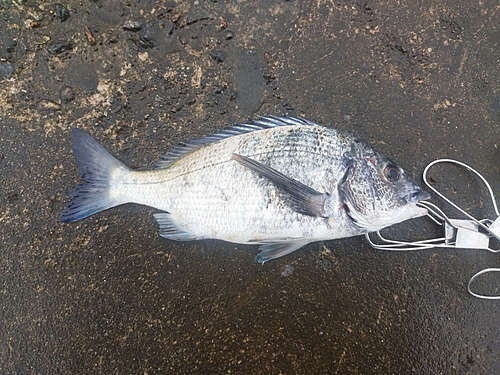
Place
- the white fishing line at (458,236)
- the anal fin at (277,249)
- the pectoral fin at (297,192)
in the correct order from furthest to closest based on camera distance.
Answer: the white fishing line at (458,236), the anal fin at (277,249), the pectoral fin at (297,192)

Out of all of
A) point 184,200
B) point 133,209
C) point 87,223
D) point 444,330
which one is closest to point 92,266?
point 87,223

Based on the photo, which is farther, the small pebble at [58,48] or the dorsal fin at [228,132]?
the small pebble at [58,48]

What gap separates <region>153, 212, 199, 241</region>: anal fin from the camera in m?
2.01

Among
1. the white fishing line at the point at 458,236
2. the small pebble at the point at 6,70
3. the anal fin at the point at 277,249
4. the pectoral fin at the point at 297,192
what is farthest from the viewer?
the small pebble at the point at 6,70

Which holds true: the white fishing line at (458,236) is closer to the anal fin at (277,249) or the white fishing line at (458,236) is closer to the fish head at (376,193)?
the fish head at (376,193)

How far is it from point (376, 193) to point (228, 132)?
81cm

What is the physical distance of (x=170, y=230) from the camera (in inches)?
80.4

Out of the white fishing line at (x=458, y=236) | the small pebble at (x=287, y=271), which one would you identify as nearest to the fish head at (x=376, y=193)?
the white fishing line at (x=458, y=236)

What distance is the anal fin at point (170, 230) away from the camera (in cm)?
201

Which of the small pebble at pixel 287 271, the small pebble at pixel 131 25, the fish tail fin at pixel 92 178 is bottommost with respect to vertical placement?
the small pebble at pixel 287 271

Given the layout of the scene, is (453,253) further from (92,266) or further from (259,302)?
(92,266)

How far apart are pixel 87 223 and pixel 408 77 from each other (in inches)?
80.6

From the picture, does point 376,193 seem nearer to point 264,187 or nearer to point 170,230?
point 264,187

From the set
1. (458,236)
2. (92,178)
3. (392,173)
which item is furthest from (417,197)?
(92,178)
